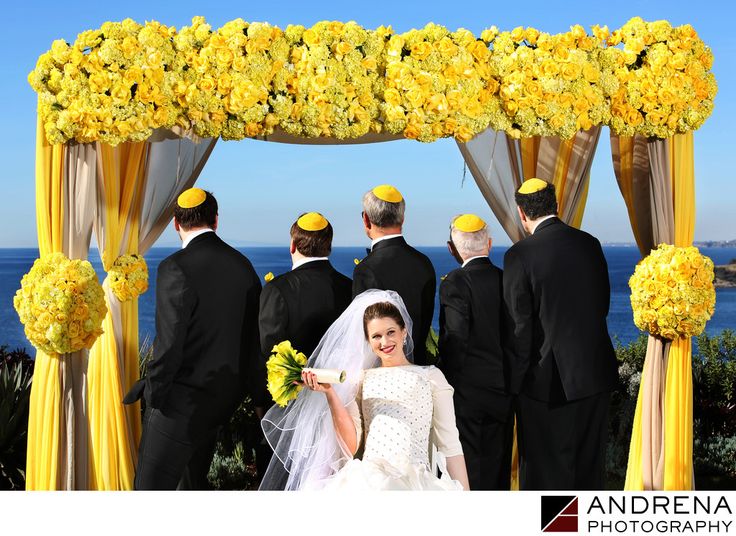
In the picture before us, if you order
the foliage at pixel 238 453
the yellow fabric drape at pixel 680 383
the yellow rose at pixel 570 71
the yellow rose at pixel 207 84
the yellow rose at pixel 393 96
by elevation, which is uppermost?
the yellow rose at pixel 570 71

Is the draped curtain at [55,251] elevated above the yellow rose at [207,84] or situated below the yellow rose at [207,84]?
below

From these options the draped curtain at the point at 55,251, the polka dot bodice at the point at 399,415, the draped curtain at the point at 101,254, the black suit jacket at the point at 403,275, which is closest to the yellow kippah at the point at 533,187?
the black suit jacket at the point at 403,275

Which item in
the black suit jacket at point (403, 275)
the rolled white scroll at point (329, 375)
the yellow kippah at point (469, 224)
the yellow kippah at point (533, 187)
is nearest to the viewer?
the rolled white scroll at point (329, 375)

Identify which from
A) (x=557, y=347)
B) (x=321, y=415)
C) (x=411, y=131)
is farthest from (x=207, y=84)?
(x=557, y=347)

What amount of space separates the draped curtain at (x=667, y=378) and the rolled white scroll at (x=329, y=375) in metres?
2.56

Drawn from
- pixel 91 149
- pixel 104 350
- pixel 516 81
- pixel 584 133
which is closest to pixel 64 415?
pixel 104 350

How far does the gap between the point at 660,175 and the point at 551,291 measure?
135 centimetres

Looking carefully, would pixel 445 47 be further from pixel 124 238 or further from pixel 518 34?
pixel 124 238

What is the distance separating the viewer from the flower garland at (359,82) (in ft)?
16.4

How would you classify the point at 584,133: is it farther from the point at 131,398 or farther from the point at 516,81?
the point at 131,398

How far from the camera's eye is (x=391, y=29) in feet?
17.1

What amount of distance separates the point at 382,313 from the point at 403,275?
2.66ft

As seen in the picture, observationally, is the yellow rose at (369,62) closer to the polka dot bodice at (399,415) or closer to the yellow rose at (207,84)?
the yellow rose at (207,84)

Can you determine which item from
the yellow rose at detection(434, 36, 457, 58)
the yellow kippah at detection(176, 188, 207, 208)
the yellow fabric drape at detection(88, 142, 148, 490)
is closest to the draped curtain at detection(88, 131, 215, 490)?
the yellow fabric drape at detection(88, 142, 148, 490)
